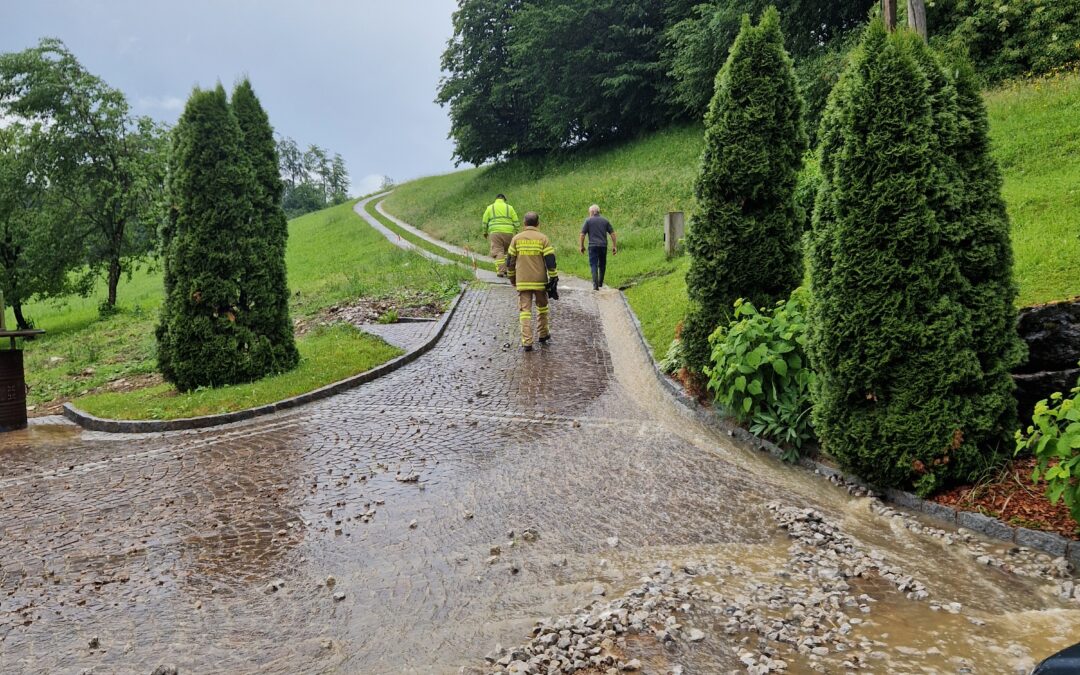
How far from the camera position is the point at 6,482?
774 cm

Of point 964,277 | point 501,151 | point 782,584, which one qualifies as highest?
point 501,151

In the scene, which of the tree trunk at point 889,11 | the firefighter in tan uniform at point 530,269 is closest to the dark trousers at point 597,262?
the firefighter in tan uniform at point 530,269

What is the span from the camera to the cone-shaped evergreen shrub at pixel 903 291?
574 cm

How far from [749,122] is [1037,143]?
10.2 metres

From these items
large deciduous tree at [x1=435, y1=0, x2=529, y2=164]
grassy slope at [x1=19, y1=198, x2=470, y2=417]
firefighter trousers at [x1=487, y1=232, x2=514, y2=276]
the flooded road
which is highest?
large deciduous tree at [x1=435, y1=0, x2=529, y2=164]

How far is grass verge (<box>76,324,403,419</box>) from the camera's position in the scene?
33.5 feet

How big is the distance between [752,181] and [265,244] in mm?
8004

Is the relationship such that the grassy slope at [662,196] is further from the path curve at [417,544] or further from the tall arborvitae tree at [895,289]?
the path curve at [417,544]

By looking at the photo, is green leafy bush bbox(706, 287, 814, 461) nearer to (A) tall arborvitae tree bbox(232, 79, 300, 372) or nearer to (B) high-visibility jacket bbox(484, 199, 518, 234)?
(A) tall arborvitae tree bbox(232, 79, 300, 372)

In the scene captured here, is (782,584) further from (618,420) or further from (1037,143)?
(1037,143)

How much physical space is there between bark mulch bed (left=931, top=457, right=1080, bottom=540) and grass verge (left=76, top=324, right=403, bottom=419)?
8565mm

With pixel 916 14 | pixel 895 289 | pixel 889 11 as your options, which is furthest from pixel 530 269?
pixel 916 14

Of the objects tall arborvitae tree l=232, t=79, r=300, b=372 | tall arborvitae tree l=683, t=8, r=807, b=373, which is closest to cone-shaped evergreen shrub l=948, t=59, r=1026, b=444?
tall arborvitae tree l=683, t=8, r=807, b=373

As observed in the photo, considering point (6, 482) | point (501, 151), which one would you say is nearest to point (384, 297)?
point (6, 482)
